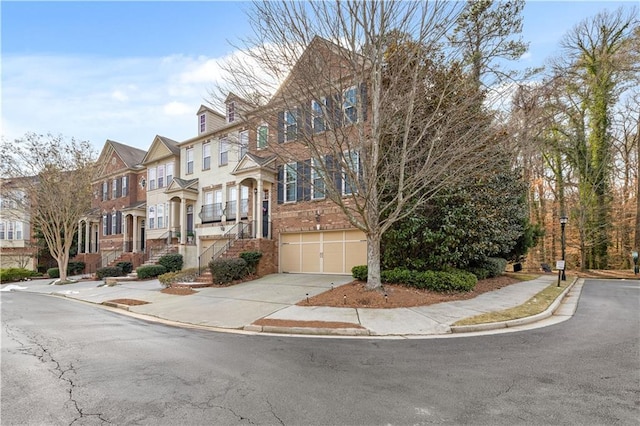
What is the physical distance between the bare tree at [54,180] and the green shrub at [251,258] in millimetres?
13070

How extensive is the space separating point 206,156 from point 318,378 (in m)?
21.2

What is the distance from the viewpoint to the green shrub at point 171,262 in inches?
825

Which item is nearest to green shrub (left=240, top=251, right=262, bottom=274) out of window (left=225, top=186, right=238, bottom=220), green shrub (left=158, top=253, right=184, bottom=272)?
window (left=225, top=186, right=238, bottom=220)

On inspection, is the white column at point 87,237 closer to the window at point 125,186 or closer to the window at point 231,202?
the window at point 125,186

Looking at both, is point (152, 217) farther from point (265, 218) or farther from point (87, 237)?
point (265, 218)

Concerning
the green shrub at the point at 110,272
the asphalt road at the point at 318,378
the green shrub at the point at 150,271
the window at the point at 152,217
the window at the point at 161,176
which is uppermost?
the window at the point at 161,176

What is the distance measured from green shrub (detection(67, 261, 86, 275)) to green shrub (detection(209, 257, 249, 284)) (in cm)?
1984

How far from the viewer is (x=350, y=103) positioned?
10750 mm

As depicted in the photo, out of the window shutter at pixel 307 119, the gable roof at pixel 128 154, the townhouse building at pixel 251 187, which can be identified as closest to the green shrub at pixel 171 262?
the townhouse building at pixel 251 187

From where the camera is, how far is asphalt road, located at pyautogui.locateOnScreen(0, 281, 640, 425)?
12.3 feet

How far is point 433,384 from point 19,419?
4.82 m

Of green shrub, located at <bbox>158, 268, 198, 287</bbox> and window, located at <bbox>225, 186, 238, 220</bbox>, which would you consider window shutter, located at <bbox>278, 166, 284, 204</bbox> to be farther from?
green shrub, located at <bbox>158, 268, 198, 287</bbox>

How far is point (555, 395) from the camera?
13.9ft

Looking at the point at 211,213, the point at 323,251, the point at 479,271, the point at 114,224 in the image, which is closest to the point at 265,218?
the point at 323,251
